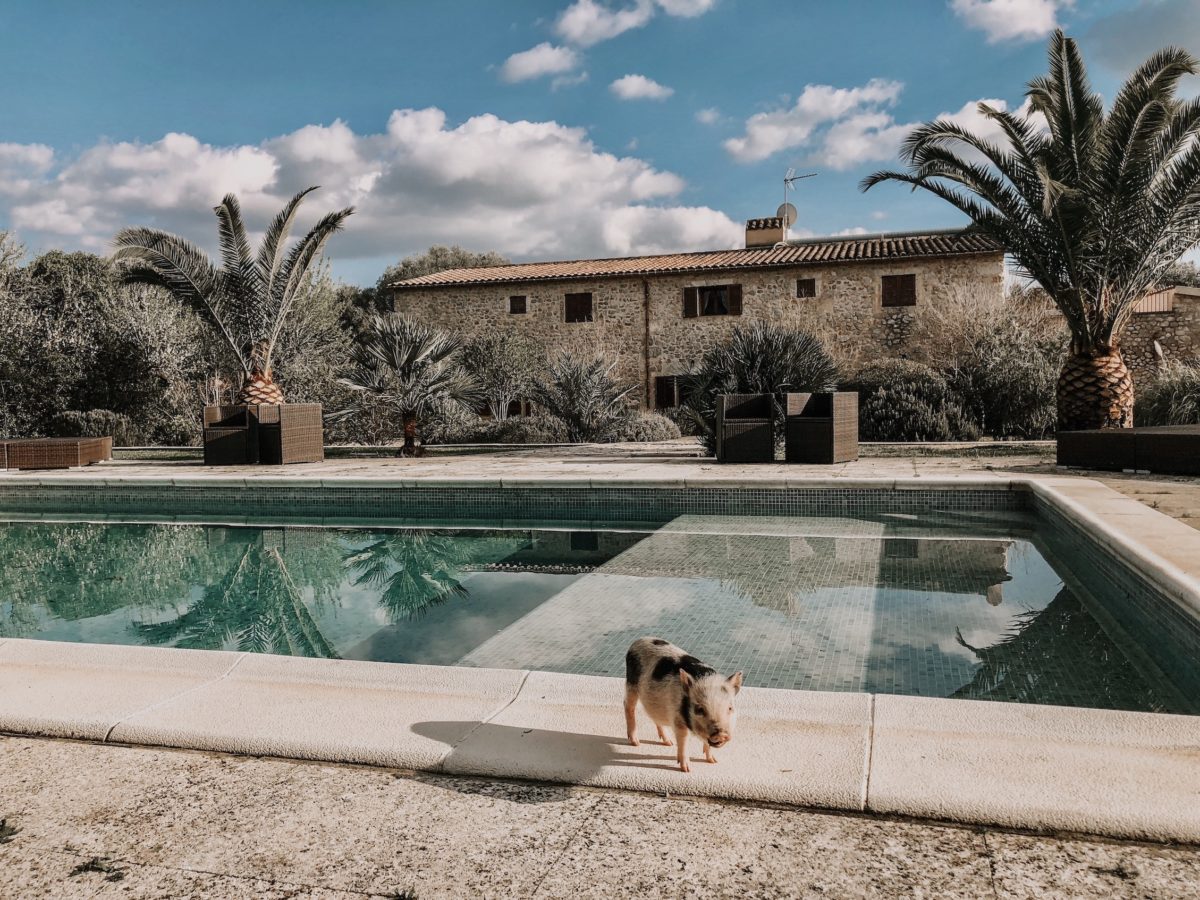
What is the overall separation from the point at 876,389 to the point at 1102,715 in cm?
1381

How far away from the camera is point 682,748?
2.12 metres

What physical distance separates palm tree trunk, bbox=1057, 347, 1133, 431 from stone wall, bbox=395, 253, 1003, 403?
31.6 feet

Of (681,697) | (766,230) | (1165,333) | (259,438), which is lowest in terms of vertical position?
(681,697)

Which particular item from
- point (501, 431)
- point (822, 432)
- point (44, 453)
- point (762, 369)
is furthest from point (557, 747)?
point (501, 431)

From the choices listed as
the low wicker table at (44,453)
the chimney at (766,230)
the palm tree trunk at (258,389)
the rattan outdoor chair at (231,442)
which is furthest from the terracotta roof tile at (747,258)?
the low wicker table at (44,453)

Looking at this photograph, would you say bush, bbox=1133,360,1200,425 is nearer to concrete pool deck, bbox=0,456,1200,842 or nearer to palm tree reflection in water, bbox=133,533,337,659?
concrete pool deck, bbox=0,456,1200,842

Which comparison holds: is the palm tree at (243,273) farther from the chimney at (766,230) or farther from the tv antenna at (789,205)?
the tv antenna at (789,205)

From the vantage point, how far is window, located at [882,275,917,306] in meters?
20.1

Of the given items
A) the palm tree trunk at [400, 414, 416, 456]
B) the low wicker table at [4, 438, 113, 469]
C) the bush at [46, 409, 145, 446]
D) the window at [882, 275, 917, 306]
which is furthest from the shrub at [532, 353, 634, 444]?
the bush at [46, 409, 145, 446]

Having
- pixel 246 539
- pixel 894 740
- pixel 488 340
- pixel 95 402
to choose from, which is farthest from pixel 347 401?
pixel 894 740

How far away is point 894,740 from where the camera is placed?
224 cm

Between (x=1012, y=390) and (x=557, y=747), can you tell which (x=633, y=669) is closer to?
(x=557, y=747)

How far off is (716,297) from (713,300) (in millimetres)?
108

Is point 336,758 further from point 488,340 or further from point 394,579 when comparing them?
point 488,340
